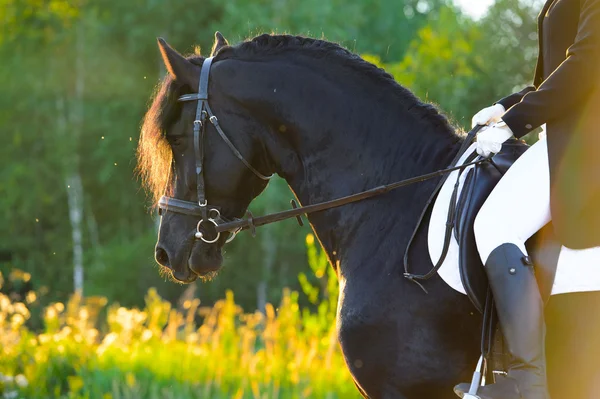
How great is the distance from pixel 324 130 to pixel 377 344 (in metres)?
1.02


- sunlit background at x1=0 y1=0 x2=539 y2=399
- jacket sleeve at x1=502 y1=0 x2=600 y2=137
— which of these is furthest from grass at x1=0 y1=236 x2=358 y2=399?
sunlit background at x1=0 y1=0 x2=539 y2=399

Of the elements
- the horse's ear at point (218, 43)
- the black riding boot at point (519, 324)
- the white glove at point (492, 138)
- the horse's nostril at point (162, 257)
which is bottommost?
the black riding boot at point (519, 324)

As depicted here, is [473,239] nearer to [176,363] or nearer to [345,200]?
[345,200]

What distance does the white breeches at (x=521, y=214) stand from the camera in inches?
125

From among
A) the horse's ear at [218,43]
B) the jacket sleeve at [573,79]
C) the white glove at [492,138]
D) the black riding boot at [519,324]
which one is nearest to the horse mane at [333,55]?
the horse's ear at [218,43]

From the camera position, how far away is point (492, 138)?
10.8ft

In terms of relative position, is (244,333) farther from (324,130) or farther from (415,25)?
(415,25)

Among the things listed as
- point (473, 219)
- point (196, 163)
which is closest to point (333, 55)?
point (196, 163)

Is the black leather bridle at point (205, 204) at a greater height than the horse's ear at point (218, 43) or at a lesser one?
lesser

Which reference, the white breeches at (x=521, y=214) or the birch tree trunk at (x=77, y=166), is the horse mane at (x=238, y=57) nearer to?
the white breeches at (x=521, y=214)

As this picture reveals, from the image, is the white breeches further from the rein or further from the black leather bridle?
the black leather bridle

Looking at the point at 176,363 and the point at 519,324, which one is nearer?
the point at 519,324

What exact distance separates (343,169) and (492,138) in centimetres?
82

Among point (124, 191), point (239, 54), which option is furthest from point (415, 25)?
point (239, 54)
